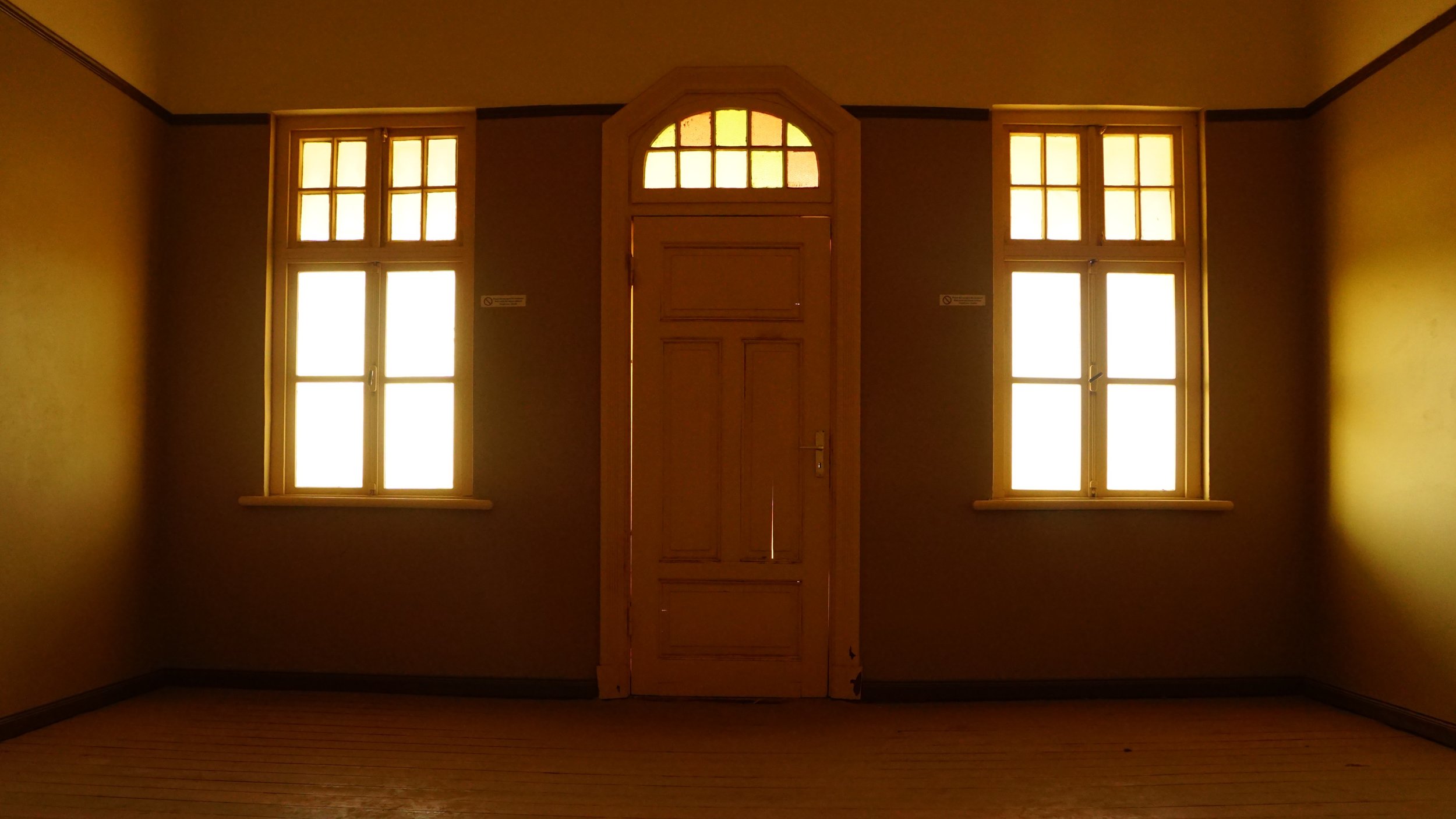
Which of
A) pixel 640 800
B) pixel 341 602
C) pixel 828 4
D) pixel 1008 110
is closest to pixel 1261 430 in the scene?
pixel 1008 110

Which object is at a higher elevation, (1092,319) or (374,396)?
(1092,319)

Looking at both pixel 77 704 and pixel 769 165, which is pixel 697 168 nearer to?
pixel 769 165

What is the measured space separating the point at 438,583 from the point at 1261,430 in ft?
13.2

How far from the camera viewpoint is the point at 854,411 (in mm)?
3912

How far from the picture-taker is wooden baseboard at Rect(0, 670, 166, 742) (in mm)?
3334

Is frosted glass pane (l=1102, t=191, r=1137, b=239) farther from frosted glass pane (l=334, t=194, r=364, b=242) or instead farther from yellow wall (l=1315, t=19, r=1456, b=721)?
frosted glass pane (l=334, t=194, r=364, b=242)

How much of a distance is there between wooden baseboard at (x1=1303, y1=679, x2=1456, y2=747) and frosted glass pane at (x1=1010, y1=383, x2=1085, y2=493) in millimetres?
1425

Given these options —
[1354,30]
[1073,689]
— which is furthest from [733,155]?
[1073,689]

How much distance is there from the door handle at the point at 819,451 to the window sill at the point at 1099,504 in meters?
0.74

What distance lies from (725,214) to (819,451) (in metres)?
1.21

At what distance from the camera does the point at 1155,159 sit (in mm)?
4152

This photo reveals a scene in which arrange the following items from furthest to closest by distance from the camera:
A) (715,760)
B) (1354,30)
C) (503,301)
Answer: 1. (503,301)
2. (1354,30)
3. (715,760)

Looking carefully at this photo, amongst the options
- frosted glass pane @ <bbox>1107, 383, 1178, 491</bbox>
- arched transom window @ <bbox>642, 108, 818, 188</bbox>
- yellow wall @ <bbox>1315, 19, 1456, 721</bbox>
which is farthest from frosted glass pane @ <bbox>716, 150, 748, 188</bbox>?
yellow wall @ <bbox>1315, 19, 1456, 721</bbox>

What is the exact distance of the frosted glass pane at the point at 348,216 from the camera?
13.7ft
